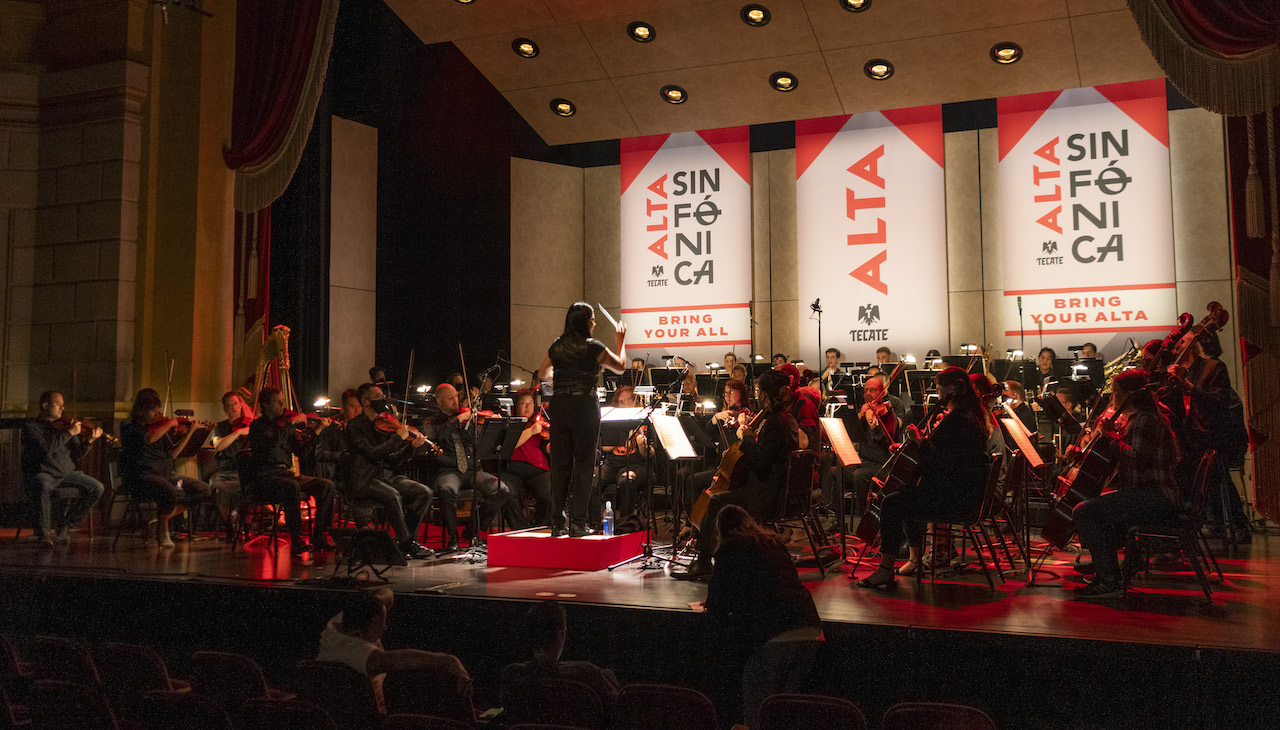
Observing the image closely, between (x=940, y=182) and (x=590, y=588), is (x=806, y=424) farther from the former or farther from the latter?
(x=940, y=182)

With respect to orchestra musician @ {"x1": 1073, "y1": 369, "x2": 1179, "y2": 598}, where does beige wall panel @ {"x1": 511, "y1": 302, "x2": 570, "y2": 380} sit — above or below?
above

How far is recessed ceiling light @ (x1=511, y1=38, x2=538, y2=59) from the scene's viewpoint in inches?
463

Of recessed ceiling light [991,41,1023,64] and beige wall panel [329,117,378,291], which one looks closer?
recessed ceiling light [991,41,1023,64]

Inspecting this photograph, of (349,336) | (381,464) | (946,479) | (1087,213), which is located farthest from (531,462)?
(1087,213)

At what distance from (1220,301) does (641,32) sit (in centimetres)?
785

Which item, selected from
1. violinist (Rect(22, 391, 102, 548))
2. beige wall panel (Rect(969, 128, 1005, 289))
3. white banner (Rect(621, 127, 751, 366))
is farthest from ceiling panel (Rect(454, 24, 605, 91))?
violinist (Rect(22, 391, 102, 548))

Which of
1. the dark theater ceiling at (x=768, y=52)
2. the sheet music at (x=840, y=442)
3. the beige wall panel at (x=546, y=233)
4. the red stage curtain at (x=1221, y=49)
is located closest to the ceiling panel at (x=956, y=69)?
the dark theater ceiling at (x=768, y=52)

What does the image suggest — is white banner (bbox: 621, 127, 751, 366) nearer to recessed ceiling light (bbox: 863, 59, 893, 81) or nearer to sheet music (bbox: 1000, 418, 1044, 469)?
recessed ceiling light (bbox: 863, 59, 893, 81)

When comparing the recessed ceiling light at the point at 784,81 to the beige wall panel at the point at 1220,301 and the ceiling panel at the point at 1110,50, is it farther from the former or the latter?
the beige wall panel at the point at 1220,301

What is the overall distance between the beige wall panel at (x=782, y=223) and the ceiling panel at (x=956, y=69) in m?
1.38

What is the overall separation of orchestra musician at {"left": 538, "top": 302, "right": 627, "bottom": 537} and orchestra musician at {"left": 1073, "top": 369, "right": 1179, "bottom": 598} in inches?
116

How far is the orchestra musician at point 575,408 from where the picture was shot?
5789mm

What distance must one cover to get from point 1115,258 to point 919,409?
490cm

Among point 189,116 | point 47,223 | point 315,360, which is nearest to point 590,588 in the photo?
point 315,360
